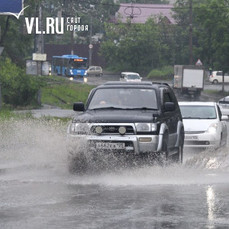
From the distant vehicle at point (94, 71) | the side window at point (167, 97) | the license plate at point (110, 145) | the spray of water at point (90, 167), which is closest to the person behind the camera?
the spray of water at point (90, 167)

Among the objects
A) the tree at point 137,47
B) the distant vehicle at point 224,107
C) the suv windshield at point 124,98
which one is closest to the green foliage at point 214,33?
the tree at point 137,47

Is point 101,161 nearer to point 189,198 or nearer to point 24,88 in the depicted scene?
point 189,198

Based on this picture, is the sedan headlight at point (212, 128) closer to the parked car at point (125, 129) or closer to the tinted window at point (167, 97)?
the tinted window at point (167, 97)

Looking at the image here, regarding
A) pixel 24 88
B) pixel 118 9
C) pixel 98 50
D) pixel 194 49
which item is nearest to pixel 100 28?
pixel 118 9

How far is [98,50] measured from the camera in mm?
124750

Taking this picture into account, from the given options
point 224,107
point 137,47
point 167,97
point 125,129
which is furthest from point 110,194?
point 137,47

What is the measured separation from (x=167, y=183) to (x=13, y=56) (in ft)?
214

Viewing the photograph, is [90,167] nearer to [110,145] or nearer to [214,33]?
[110,145]

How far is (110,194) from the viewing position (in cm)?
1298

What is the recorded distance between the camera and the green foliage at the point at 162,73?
103m

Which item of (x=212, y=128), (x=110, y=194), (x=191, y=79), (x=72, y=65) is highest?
(x=110, y=194)

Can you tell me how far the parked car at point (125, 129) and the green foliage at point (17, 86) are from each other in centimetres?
2922

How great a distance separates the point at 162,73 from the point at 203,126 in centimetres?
8128

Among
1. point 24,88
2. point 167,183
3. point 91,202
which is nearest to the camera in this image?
point 91,202
